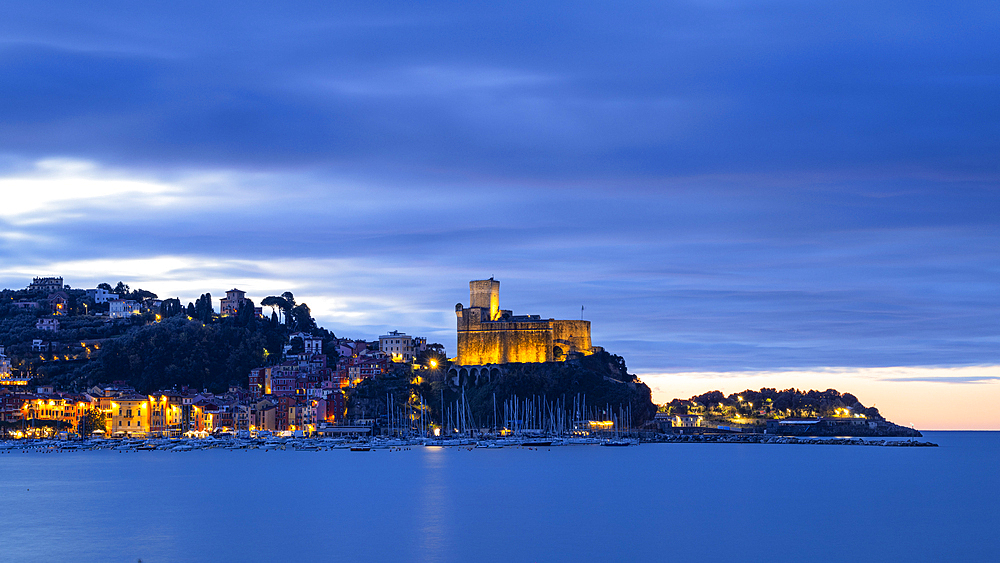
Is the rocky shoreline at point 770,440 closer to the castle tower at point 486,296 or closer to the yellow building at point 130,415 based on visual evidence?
the castle tower at point 486,296

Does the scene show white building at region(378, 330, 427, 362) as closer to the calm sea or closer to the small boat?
the small boat

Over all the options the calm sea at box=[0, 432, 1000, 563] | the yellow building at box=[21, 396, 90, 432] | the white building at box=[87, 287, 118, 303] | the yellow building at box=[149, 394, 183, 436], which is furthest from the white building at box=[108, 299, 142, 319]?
the calm sea at box=[0, 432, 1000, 563]

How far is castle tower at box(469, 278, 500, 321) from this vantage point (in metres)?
96.0

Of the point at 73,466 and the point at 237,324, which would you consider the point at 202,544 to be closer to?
the point at 73,466

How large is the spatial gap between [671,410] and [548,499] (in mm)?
98845

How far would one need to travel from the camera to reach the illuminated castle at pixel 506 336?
9356 centimetres

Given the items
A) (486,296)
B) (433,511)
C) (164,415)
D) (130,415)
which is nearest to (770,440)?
(486,296)

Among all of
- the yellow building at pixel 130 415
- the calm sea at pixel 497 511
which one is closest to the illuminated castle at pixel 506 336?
Answer: the calm sea at pixel 497 511

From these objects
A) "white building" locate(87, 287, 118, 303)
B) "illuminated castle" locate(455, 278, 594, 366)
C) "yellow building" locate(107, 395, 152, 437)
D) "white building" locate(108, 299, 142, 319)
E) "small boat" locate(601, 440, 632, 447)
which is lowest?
"small boat" locate(601, 440, 632, 447)

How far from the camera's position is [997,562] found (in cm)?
2777

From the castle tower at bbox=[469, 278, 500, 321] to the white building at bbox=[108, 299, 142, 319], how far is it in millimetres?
52379

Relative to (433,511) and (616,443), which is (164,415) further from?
(433,511)

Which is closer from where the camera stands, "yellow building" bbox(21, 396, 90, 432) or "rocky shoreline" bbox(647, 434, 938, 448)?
"yellow building" bbox(21, 396, 90, 432)

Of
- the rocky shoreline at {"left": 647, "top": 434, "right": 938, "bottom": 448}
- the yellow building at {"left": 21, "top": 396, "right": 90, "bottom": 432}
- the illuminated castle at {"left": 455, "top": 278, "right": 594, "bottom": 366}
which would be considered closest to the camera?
the illuminated castle at {"left": 455, "top": 278, "right": 594, "bottom": 366}
